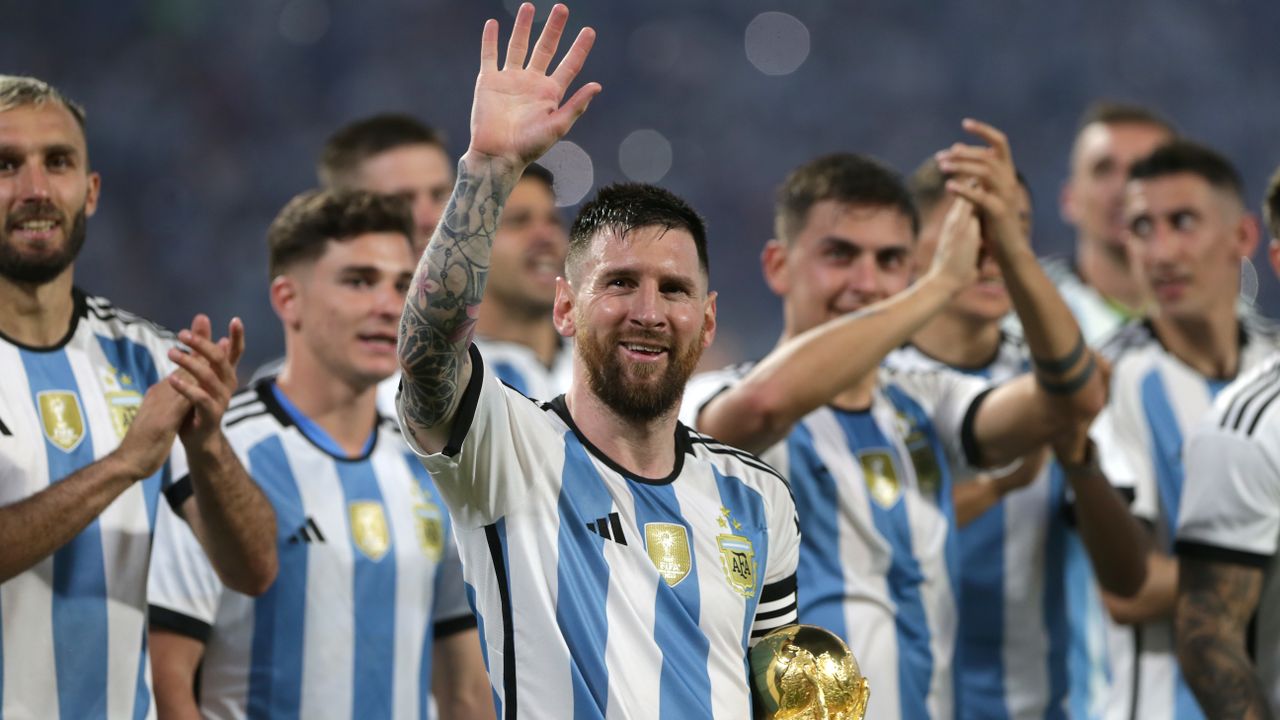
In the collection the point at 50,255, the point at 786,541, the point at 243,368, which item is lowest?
the point at 786,541

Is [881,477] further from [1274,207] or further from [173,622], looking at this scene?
[173,622]

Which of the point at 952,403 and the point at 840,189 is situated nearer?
the point at 840,189

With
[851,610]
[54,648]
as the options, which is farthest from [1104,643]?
[54,648]

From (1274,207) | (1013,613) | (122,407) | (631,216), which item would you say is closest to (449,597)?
(122,407)

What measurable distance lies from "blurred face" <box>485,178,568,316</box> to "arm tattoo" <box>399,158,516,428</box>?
291 cm

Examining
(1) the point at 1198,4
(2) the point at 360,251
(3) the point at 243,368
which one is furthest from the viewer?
(1) the point at 1198,4

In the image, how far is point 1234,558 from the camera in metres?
3.97

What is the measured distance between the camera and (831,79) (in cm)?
1130

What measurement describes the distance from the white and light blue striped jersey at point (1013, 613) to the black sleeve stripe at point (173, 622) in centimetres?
220

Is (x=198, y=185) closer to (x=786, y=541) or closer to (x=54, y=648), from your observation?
(x=54, y=648)

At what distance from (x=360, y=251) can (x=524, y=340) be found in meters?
1.49

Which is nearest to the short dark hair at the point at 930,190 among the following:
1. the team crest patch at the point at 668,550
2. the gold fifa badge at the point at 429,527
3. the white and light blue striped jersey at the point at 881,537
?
the white and light blue striped jersey at the point at 881,537

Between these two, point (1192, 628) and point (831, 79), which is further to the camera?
point (831, 79)

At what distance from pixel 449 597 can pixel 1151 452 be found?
2.37 metres
